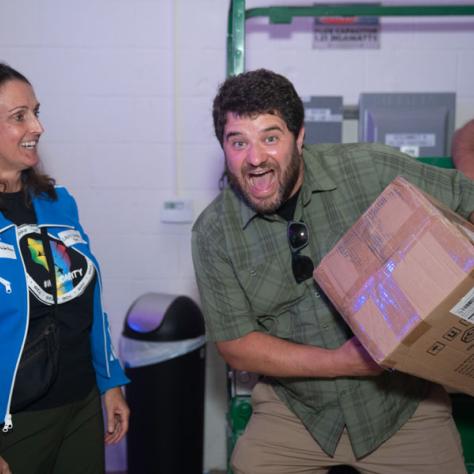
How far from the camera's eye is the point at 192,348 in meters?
2.61

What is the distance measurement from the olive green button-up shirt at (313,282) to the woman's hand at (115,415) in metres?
0.38

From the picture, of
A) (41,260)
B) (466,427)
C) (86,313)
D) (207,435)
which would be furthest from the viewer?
(207,435)

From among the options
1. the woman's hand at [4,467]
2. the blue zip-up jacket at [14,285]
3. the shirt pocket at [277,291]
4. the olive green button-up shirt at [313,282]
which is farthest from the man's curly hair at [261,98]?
the woman's hand at [4,467]

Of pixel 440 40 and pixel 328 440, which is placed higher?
pixel 440 40

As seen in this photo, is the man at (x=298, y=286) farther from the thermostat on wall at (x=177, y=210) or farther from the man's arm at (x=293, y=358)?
the thermostat on wall at (x=177, y=210)

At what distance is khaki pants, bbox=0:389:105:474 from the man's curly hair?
92 cm

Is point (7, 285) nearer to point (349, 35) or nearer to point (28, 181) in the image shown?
point (28, 181)

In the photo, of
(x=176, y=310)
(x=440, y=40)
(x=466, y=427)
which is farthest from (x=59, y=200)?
(x=440, y=40)

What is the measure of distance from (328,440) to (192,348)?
95cm

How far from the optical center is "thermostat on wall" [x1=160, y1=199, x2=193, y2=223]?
2900mm

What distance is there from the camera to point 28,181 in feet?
5.91

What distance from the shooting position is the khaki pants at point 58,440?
1.58 m

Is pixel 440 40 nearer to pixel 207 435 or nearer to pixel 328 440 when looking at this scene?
pixel 328 440

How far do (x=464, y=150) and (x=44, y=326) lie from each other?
1563 mm
